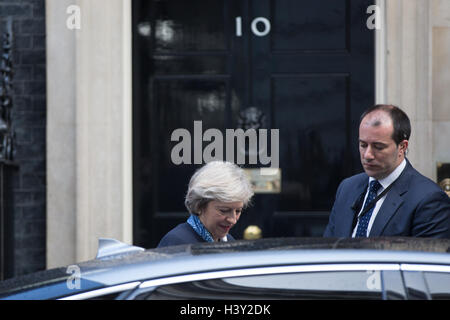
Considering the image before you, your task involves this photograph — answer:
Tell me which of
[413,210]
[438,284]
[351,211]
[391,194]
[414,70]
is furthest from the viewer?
[414,70]

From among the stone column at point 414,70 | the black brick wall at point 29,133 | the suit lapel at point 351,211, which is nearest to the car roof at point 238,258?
the suit lapel at point 351,211

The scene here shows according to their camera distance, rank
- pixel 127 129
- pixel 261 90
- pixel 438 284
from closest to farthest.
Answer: pixel 438 284
pixel 127 129
pixel 261 90

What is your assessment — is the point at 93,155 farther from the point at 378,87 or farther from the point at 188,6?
the point at 378,87

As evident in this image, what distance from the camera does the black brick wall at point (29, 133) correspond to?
6566 millimetres

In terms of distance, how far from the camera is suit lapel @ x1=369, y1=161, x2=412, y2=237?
3854mm

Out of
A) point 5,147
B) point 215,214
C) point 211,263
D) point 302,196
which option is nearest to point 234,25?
point 302,196

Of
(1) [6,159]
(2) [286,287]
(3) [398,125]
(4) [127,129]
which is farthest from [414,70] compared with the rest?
(2) [286,287]

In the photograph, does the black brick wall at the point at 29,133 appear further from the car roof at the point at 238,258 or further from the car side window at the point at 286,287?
the car side window at the point at 286,287

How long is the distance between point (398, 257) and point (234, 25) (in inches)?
181

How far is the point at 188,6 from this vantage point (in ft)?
22.3

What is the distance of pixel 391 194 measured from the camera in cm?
391

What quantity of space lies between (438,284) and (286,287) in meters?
0.44

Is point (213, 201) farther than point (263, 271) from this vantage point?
Yes

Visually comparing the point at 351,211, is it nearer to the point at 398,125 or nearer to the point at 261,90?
the point at 398,125
